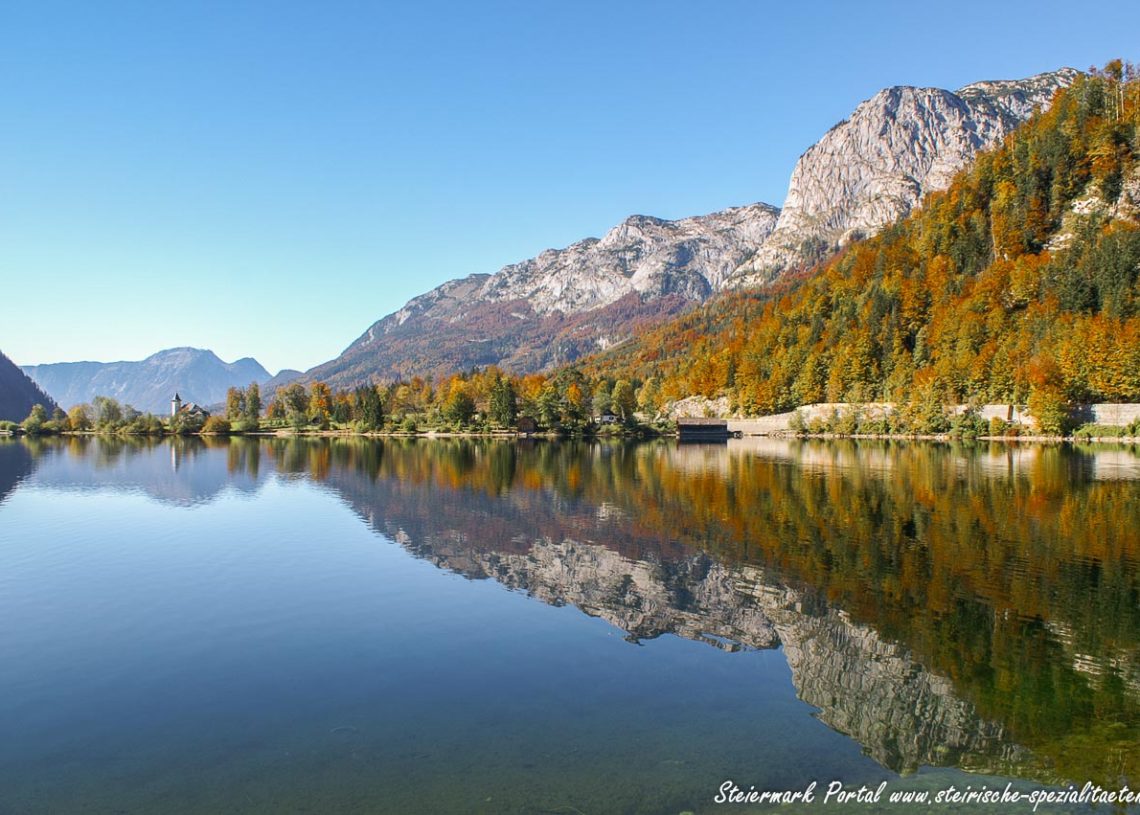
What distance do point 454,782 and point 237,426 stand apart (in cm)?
18174

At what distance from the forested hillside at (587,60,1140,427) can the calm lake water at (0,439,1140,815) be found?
7883cm

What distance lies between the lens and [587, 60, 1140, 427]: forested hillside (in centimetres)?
10450

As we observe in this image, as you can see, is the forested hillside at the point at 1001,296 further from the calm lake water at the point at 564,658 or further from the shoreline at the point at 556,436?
the calm lake water at the point at 564,658

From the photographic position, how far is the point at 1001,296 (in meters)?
126

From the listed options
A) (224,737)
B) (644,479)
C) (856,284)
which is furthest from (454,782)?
(856,284)

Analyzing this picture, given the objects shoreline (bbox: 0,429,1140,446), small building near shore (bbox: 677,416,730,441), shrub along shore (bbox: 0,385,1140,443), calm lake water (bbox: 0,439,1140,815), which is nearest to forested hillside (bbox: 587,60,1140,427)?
shrub along shore (bbox: 0,385,1140,443)

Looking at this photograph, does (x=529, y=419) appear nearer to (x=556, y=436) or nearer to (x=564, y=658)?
(x=556, y=436)

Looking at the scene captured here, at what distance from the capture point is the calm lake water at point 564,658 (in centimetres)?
1160

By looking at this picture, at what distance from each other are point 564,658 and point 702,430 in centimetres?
13886

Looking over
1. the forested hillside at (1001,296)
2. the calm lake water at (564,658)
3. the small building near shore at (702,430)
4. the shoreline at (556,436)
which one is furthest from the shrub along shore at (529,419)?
the calm lake water at (564,658)

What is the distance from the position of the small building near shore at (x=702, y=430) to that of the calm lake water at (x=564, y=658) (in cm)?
11126

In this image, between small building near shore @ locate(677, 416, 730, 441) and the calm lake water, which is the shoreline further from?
the calm lake water

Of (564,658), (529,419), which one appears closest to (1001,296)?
(529,419)

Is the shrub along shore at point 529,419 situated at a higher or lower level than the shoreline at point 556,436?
higher
